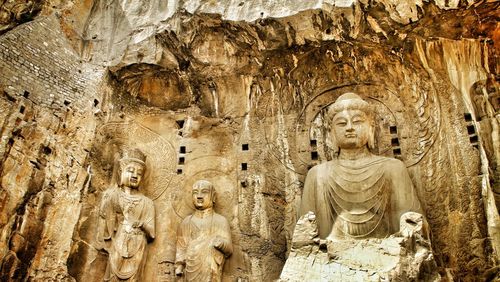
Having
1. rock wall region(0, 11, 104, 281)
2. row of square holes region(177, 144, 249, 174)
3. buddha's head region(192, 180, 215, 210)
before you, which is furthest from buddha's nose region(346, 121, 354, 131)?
rock wall region(0, 11, 104, 281)

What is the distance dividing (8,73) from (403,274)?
5244 mm

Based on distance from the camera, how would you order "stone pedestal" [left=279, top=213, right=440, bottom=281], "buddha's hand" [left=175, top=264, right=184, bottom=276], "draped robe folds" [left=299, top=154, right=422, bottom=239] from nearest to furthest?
"stone pedestal" [left=279, top=213, right=440, bottom=281]
"draped robe folds" [left=299, top=154, right=422, bottom=239]
"buddha's hand" [left=175, top=264, right=184, bottom=276]

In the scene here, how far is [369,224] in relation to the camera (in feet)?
21.1

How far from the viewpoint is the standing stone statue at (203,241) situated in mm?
6711

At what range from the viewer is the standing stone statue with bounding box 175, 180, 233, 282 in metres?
6.71

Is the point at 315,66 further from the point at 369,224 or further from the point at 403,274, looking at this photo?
the point at 403,274

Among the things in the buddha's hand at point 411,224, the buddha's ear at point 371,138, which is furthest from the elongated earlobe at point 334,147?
the buddha's hand at point 411,224

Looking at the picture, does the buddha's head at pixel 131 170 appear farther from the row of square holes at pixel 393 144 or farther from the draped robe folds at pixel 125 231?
the row of square holes at pixel 393 144

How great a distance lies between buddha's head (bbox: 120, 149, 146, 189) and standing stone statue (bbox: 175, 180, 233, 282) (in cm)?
80

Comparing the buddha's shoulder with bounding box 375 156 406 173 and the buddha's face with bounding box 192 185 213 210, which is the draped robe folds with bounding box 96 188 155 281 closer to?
the buddha's face with bounding box 192 185 213 210

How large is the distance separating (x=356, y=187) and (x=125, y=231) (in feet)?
9.15

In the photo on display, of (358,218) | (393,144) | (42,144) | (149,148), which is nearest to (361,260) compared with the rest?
(358,218)

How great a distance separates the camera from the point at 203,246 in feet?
22.5

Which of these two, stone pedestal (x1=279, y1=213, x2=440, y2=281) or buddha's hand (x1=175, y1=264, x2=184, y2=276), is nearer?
stone pedestal (x1=279, y1=213, x2=440, y2=281)
